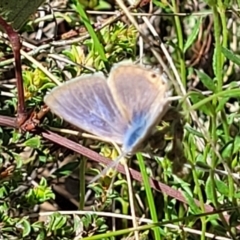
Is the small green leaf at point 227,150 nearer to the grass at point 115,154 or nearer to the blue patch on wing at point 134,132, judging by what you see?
the grass at point 115,154

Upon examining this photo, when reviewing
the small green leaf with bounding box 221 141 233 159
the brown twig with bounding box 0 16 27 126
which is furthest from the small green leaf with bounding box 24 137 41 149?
the small green leaf with bounding box 221 141 233 159

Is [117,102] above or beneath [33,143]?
above

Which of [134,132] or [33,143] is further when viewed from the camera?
[33,143]

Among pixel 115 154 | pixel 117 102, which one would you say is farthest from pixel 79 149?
pixel 117 102

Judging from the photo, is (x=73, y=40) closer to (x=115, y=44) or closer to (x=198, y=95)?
(x=115, y=44)

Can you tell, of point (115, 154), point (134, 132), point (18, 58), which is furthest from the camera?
point (115, 154)

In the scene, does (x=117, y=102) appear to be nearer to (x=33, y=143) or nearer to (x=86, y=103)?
(x=86, y=103)

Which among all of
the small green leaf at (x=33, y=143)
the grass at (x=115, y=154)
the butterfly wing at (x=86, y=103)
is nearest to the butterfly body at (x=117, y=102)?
the butterfly wing at (x=86, y=103)

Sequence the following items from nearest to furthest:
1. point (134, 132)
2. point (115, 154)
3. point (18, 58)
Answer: point (134, 132)
point (18, 58)
point (115, 154)
